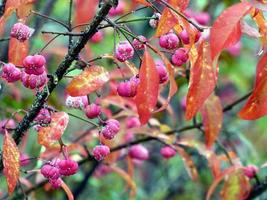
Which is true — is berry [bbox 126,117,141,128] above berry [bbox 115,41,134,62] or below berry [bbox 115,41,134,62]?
below

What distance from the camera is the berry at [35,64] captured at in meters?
1.40

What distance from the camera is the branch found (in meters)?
1.38

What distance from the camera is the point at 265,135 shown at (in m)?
4.65

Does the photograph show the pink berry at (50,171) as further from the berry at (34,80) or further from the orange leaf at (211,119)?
the orange leaf at (211,119)

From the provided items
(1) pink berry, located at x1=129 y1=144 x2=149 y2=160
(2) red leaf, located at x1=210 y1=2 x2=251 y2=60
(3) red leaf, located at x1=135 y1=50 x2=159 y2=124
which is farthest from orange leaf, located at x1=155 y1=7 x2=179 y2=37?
(1) pink berry, located at x1=129 y1=144 x2=149 y2=160

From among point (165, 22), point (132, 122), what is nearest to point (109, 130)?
point (165, 22)

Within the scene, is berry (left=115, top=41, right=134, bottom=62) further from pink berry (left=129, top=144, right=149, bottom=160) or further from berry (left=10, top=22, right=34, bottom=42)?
pink berry (left=129, top=144, right=149, bottom=160)

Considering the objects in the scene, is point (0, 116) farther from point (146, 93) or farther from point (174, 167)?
point (174, 167)

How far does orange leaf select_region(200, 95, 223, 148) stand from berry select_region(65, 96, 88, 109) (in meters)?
0.73

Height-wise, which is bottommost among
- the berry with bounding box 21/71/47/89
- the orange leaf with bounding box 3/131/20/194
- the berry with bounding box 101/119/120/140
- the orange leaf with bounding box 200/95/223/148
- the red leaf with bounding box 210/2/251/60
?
the orange leaf with bounding box 200/95/223/148

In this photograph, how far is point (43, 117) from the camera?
149 centimetres

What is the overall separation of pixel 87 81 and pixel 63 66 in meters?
0.07

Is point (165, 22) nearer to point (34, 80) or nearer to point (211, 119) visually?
point (34, 80)

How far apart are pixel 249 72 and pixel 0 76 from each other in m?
2.71
